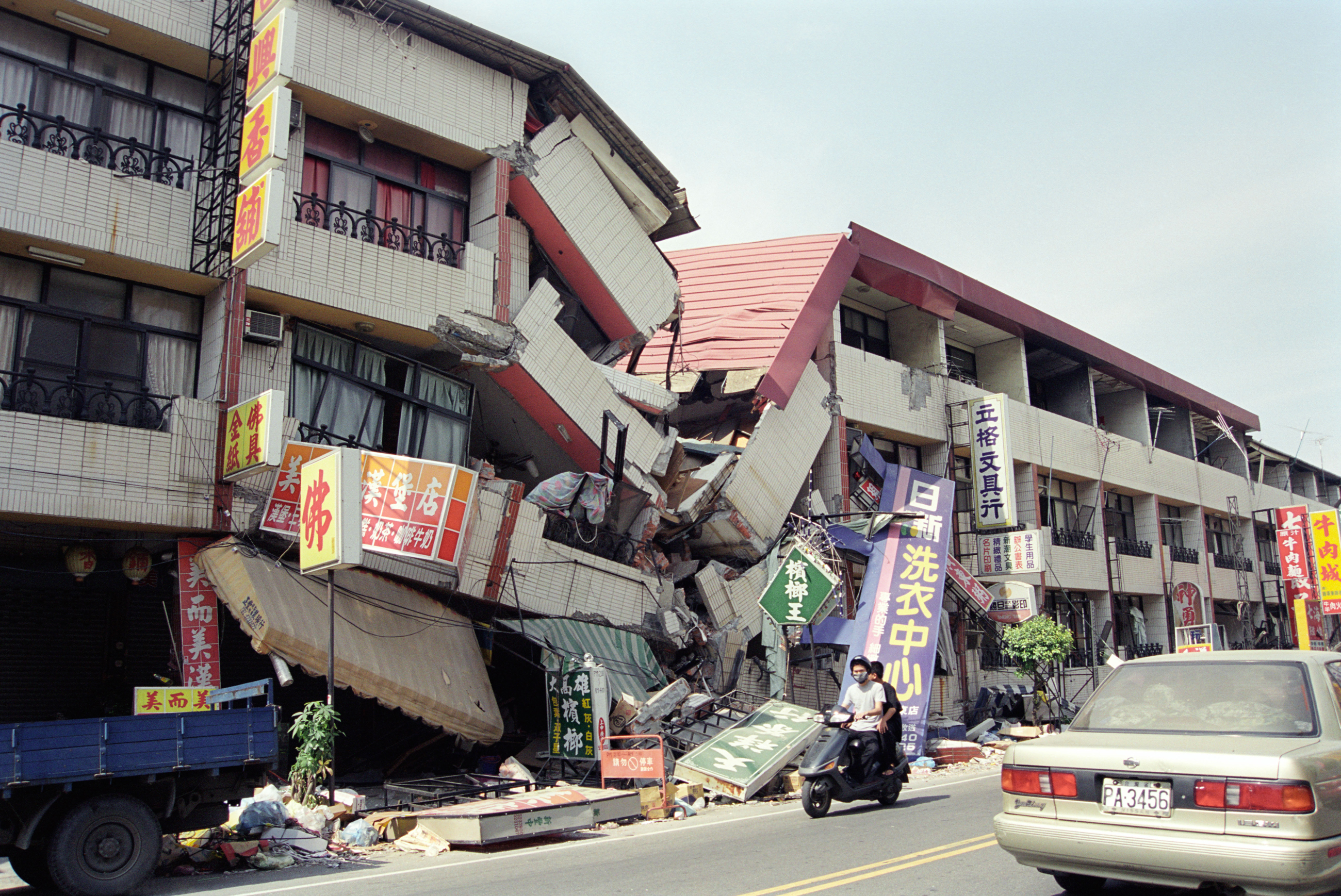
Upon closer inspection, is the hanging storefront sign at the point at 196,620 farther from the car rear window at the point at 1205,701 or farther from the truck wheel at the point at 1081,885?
the car rear window at the point at 1205,701

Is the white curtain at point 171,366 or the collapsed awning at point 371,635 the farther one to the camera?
the white curtain at point 171,366

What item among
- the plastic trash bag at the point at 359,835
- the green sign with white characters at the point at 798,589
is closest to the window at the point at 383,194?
the green sign with white characters at the point at 798,589

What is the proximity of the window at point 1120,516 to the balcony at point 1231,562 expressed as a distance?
5.31 m

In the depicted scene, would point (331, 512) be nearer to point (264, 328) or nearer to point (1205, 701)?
point (264, 328)

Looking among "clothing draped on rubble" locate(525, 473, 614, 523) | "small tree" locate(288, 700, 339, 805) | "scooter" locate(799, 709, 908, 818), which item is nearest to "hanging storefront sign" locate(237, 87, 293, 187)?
"clothing draped on rubble" locate(525, 473, 614, 523)

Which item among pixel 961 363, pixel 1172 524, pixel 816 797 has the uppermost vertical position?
pixel 961 363

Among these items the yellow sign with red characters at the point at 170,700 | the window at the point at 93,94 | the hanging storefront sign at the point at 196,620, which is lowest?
the yellow sign with red characters at the point at 170,700

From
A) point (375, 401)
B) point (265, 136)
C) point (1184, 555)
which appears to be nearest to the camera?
point (265, 136)

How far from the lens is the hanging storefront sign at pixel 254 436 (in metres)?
12.0

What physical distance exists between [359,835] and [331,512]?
11.3ft

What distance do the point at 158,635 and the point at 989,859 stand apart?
1239 cm

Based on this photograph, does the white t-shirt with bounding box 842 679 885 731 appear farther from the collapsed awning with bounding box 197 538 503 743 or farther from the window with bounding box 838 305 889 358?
the window with bounding box 838 305 889 358

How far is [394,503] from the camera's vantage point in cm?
1295

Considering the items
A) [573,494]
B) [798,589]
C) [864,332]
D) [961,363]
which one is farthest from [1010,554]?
[573,494]
